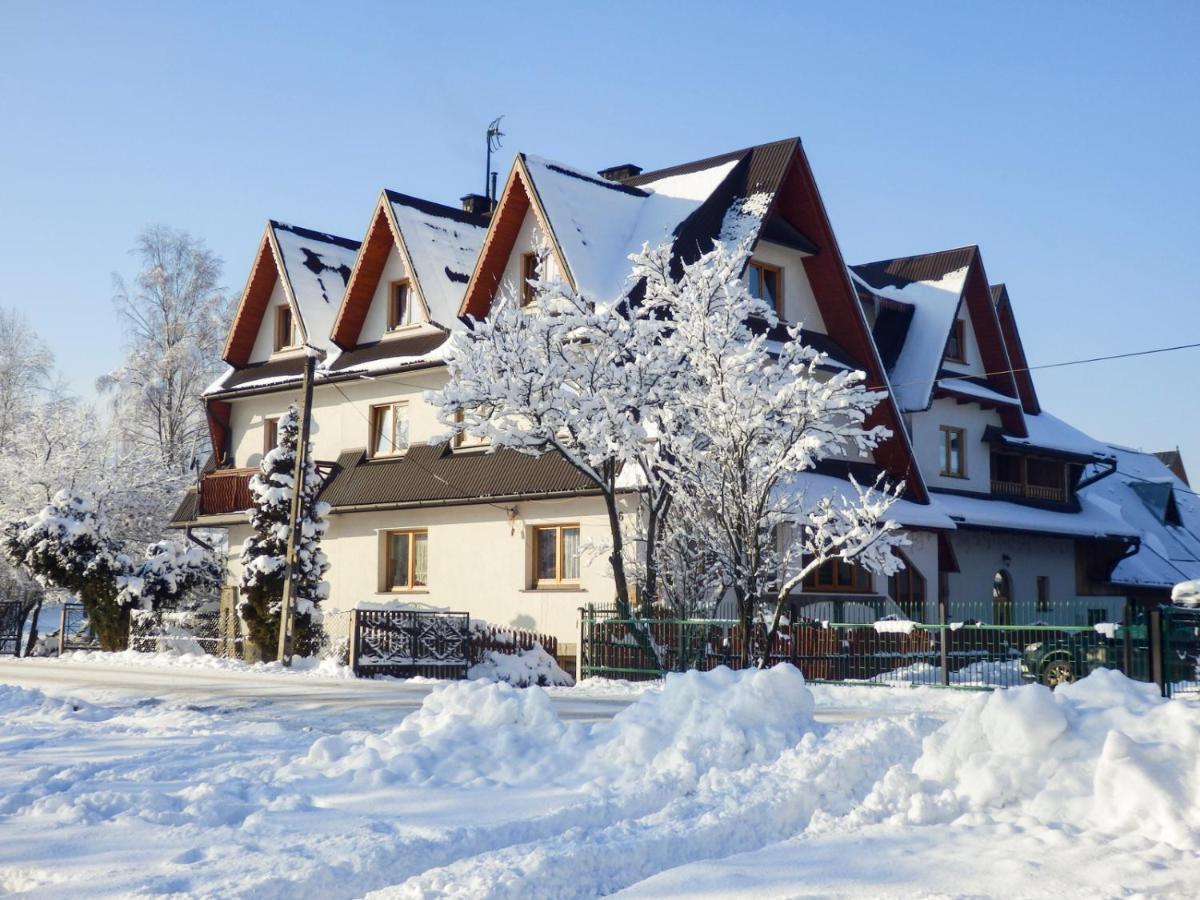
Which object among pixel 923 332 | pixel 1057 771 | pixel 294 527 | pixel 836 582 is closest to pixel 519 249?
pixel 294 527

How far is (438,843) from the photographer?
812cm

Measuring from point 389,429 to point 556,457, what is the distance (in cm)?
597

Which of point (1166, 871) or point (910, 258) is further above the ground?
point (910, 258)

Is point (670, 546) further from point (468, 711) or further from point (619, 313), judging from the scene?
point (468, 711)

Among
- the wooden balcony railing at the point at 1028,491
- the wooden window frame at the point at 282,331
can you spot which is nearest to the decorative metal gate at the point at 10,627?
the wooden window frame at the point at 282,331

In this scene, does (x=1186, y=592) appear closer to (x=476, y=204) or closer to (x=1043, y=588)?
(x=1043, y=588)

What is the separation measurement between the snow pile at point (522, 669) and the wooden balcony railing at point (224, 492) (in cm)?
990

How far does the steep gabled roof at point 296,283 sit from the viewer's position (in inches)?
1324

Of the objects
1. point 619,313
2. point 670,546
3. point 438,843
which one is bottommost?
point 438,843

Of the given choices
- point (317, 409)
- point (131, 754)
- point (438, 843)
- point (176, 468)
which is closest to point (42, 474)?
point (176, 468)

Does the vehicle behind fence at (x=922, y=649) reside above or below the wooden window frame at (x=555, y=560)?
below

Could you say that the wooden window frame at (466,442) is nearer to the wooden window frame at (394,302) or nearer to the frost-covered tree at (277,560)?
the wooden window frame at (394,302)

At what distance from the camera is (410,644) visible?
81.3 feet

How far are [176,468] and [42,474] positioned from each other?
4.85 meters
